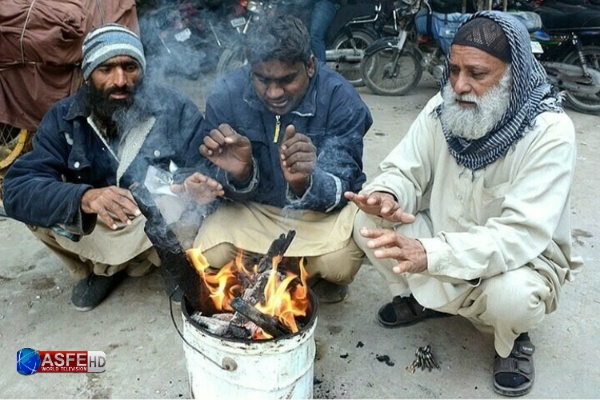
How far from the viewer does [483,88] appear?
2523mm

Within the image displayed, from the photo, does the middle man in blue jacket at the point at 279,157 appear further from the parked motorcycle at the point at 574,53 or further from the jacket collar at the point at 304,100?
the parked motorcycle at the point at 574,53

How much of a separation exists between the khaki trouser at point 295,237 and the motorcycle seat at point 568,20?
17.4 feet

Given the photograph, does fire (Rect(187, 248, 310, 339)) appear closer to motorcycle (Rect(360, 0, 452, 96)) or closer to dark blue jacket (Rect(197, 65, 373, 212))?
dark blue jacket (Rect(197, 65, 373, 212))

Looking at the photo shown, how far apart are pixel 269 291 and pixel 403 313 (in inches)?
42.1

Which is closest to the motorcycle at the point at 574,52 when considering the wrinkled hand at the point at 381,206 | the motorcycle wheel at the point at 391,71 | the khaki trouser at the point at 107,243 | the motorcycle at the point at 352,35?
the motorcycle wheel at the point at 391,71

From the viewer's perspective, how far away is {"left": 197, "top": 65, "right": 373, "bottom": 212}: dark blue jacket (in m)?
2.96

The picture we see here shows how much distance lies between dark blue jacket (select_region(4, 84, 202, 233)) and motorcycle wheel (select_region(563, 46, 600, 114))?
554cm

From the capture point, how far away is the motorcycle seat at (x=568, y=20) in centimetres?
669

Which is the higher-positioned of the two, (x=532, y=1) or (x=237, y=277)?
(x=237, y=277)

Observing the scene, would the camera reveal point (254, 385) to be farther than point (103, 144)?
No

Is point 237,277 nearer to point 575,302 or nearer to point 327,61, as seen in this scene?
point 575,302

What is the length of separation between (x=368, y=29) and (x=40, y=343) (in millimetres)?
6472

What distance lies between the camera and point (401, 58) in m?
7.72

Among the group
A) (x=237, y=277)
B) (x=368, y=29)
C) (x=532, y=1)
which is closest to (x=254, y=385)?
(x=237, y=277)
